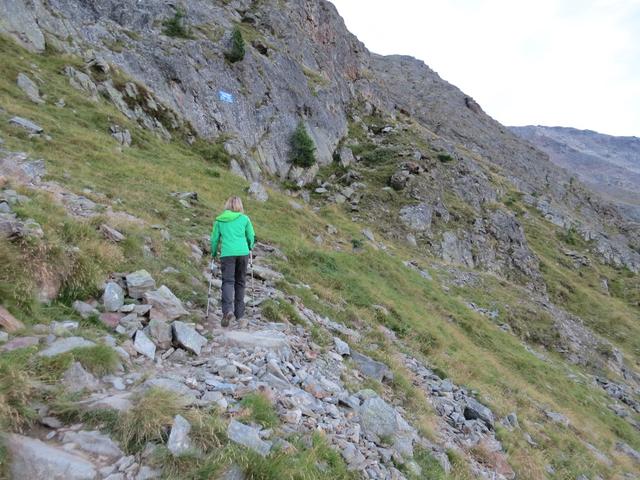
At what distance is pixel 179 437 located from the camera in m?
5.00

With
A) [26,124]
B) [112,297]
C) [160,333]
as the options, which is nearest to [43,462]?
[160,333]

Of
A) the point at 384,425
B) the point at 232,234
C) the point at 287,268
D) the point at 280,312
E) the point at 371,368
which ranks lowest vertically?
the point at 371,368

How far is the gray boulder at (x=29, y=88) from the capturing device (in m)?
23.6

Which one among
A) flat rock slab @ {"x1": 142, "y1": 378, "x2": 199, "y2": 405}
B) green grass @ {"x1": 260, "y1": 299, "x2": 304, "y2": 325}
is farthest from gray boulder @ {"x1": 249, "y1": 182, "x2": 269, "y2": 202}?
flat rock slab @ {"x1": 142, "y1": 378, "x2": 199, "y2": 405}

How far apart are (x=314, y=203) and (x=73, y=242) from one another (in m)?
35.1

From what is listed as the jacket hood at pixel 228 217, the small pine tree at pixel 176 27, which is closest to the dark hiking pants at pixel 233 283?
the jacket hood at pixel 228 217

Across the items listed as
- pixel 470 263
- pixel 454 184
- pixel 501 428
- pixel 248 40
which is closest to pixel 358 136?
pixel 454 184

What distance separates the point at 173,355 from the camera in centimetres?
746

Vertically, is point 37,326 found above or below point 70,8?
below

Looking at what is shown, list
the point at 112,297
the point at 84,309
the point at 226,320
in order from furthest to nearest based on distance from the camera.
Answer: the point at 226,320 < the point at 112,297 < the point at 84,309

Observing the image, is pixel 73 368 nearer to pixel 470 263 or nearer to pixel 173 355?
pixel 173 355

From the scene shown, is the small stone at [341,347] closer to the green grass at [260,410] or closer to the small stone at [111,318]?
the green grass at [260,410]

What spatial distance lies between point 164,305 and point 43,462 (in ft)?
14.3

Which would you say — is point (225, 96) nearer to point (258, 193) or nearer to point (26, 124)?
point (258, 193)
